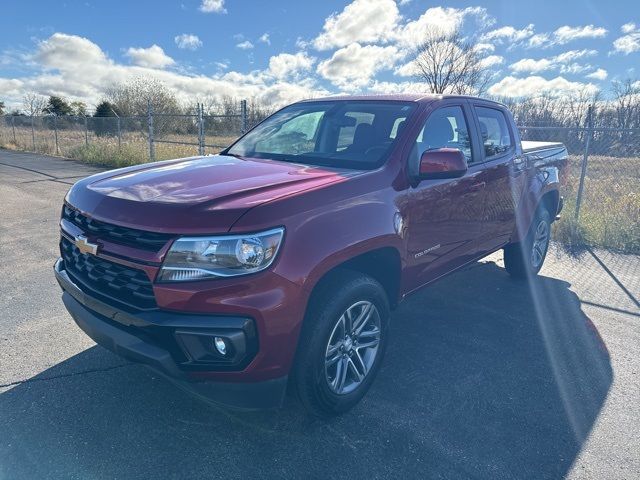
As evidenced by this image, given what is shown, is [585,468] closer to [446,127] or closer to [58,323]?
A: [446,127]

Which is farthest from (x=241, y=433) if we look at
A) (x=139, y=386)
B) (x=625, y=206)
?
(x=625, y=206)

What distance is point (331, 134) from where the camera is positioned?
363 centimetres

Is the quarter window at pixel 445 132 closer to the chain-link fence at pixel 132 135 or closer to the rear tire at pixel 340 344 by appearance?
the rear tire at pixel 340 344

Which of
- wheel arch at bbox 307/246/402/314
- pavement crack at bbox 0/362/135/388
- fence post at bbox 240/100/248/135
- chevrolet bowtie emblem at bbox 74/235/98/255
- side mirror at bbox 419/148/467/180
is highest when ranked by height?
fence post at bbox 240/100/248/135

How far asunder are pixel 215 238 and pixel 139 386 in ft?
4.79

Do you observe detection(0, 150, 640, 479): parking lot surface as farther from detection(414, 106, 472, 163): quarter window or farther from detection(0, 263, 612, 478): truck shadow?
detection(414, 106, 472, 163): quarter window

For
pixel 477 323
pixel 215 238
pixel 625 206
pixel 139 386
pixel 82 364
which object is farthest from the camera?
pixel 625 206

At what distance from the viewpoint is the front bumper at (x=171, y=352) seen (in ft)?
6.78

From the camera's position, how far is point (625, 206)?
7988 mm

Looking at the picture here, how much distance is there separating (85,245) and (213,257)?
87 cm

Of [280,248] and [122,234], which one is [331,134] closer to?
[280,248]

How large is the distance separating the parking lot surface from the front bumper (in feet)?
1.32

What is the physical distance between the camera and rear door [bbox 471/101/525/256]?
4009 mm

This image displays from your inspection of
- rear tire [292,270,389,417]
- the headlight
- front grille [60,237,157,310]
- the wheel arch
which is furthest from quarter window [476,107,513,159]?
front grille [60,237,157,310]
